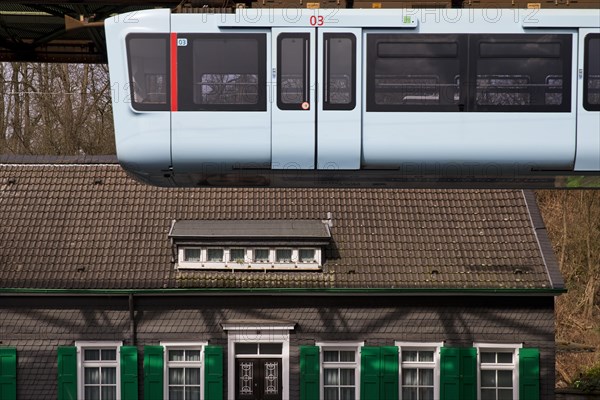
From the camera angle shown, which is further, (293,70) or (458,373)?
(458,373)

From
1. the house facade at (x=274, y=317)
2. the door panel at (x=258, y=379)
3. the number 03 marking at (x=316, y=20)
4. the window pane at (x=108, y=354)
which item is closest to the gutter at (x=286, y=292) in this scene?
the house facade at (x=274, y=317)

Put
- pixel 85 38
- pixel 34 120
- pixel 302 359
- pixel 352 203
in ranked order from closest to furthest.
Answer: pixel 85 38
pixel 302 359
pixel 352 203
pixel 34 120

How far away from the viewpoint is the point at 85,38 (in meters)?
20.9

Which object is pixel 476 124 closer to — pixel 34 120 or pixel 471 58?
pixel 471 58

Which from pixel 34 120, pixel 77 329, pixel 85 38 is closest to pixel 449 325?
pixel 77 329

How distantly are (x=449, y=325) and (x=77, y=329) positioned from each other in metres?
7.65

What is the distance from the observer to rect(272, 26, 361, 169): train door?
15031 mm

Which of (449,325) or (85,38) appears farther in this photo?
(449,325)

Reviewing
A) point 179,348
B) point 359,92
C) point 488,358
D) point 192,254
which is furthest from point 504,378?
point 359,92

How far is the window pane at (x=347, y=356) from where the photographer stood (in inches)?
1082

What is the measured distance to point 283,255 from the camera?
91.1ft

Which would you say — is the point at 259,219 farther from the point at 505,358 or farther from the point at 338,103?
the point at 338,103

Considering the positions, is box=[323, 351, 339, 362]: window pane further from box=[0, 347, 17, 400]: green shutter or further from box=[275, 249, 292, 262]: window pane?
box=[0, 347, 17, 400]: green shutter

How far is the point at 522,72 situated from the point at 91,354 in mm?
14595
